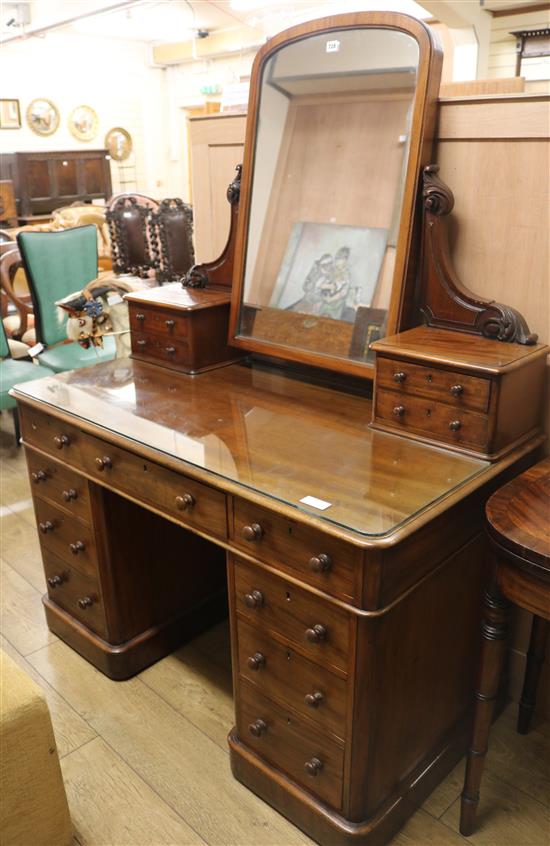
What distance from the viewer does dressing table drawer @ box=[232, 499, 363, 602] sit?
131cm

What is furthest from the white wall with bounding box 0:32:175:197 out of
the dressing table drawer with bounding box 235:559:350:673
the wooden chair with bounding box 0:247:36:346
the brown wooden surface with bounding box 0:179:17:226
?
the dressing table drawer with bounding box 235:559:350:673

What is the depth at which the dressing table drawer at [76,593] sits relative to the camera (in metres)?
2.15

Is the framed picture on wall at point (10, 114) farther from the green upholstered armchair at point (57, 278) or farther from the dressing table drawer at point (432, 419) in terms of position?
the dressing table drawer at point (432, 419)

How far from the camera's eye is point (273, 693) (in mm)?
1612

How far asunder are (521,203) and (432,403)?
53 centimetres

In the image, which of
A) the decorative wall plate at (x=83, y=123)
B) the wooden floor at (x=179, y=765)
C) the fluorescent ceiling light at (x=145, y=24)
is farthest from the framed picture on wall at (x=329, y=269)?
the decorative wall plate at (x=83, y=123)

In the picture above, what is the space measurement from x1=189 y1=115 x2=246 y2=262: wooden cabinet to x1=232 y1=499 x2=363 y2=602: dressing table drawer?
1.23 m

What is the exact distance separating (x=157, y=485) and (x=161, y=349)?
660 millimetres

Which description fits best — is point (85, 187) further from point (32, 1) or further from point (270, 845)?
point (270, 845)

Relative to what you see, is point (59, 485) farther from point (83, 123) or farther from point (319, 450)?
point (83, 123)

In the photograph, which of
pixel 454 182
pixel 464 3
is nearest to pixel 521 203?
pixel 454 182

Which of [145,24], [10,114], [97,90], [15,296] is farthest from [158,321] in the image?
[97,90]

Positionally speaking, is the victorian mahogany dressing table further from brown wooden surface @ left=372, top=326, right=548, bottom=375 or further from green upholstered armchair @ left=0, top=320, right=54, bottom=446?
green upholstered armchair @ left=0, top=320, right=54, bottom=446

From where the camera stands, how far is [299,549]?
139 centimetres
